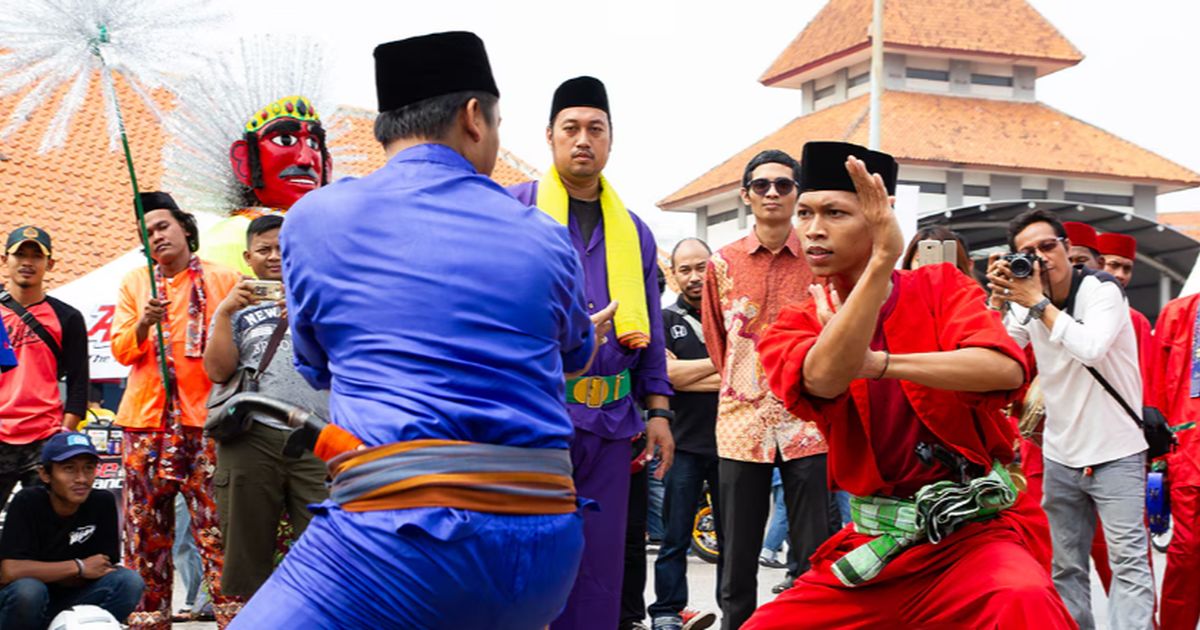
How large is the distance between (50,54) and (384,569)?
3.28 meters

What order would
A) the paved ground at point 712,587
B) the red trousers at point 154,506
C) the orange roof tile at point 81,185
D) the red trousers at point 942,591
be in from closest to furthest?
the red trousers at point 942,591 → the red trousers at point 154,506 → the paved ground at point 712,587 → the orange roof tile at point 81,185

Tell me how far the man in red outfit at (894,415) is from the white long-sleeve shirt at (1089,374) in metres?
2.41

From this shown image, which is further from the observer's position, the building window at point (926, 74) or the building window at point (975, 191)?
the building window at point (926, 74)

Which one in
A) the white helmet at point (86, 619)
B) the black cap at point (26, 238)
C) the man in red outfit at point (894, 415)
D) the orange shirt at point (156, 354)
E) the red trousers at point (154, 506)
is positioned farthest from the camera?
the black cap at point (26, 238)

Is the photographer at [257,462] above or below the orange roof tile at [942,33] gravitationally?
below

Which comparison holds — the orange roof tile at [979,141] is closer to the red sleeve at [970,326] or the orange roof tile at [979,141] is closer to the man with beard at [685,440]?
the man with beard at [685,440]

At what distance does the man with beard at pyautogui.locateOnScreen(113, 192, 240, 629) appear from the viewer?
6402mm

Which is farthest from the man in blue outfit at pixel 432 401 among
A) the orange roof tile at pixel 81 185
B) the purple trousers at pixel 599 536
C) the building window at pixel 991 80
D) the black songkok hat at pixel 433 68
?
the building window at pixel 991 80

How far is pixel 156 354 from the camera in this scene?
261 inches

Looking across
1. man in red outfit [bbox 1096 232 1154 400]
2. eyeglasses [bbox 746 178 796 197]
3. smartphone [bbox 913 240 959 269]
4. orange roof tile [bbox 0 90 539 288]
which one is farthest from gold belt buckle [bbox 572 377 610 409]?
orange roof tile [bbox 0 90 539 288]

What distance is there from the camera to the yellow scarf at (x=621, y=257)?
523cm

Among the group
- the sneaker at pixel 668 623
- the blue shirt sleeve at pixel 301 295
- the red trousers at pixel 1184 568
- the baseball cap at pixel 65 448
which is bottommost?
the sneaker at pixel 668 623

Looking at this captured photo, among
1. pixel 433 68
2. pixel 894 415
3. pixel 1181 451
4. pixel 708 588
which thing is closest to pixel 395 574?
pixel 433 68

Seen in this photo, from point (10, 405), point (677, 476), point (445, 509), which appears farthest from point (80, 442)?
point (445, 509)
